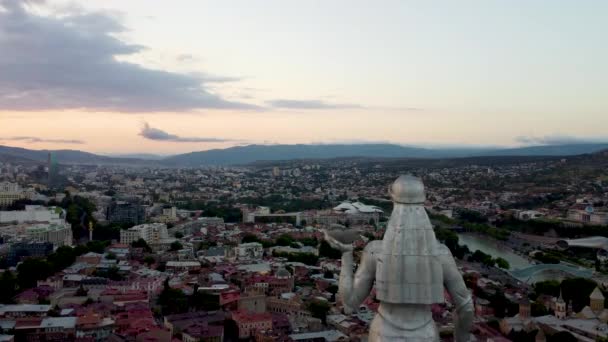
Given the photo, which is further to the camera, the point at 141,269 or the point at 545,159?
the point at 545,159

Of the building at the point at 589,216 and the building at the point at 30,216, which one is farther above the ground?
the building at the point at 30,216

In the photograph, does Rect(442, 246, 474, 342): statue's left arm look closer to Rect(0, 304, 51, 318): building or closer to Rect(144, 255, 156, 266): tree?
Rect(0, 304, 51, 318): building

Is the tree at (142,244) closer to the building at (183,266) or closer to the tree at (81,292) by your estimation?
the building at (183,266)

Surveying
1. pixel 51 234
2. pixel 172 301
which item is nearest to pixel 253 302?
pixel 172 301

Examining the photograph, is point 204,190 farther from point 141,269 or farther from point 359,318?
point 359,318

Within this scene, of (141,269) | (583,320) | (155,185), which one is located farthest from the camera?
(155,185)

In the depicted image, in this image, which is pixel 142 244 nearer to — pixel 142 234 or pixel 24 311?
pixel 142 234

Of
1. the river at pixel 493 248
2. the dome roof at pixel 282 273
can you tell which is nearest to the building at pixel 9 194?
the dome roof at pixel 282 273

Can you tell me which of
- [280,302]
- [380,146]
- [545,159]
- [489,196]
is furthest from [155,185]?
[380,146]
